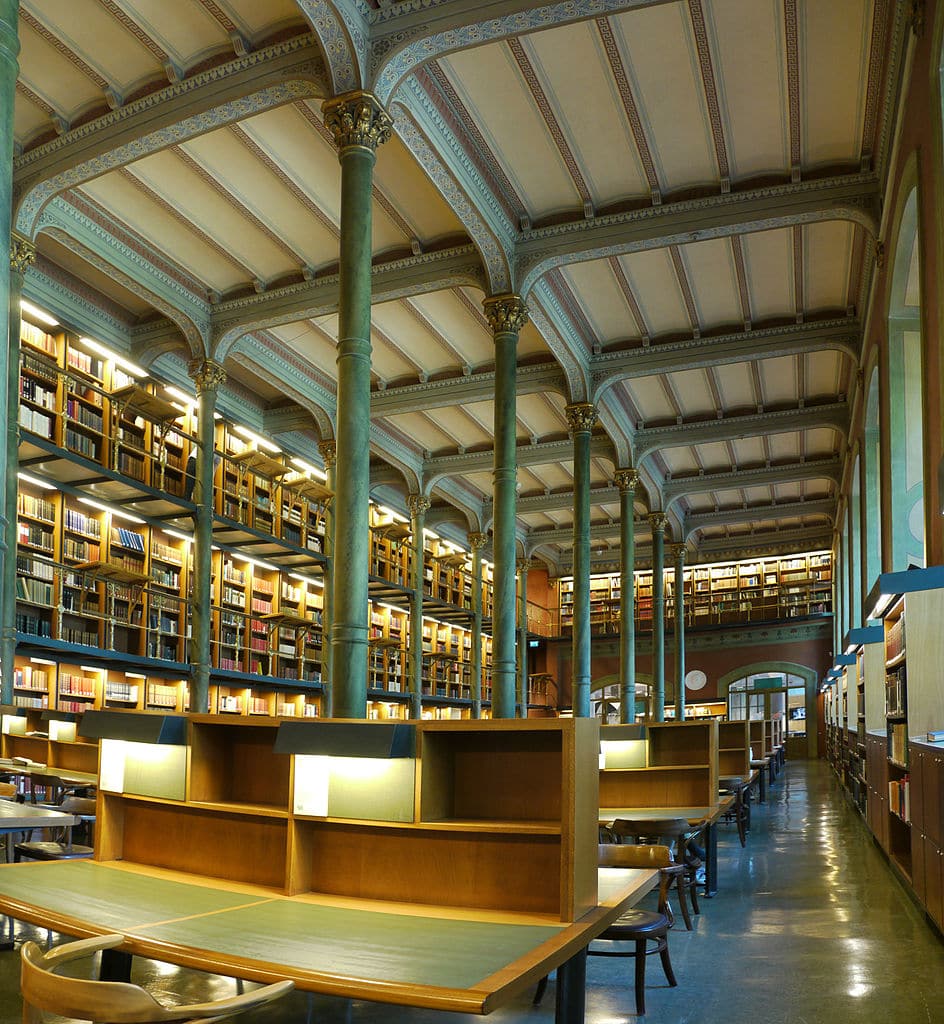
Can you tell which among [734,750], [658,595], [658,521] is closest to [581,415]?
[734,750]

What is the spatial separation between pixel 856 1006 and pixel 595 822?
6.61 ft

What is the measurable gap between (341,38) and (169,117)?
5.99ft

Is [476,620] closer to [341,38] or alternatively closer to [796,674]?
[796,674]

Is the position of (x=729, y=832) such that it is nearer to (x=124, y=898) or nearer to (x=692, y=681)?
(x=124, y=898)

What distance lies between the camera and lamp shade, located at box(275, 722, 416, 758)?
358 centimetres

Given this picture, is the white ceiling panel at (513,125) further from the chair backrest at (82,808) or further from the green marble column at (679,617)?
the green marble column at (679,617)

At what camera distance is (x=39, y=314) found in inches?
456

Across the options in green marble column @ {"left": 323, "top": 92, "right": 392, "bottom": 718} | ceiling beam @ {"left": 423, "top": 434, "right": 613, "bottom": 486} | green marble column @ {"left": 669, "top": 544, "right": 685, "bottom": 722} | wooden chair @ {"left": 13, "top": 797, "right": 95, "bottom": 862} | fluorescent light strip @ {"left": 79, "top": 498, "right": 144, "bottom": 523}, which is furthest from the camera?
green marble column @ {"left": 669, "top": 544, "right": 685, "bottom": 722}

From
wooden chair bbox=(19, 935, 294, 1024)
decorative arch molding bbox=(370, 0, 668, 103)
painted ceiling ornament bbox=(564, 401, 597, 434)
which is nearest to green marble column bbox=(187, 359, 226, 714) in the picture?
painted ceiling ornament bbox=(564, 401, 597, 434)

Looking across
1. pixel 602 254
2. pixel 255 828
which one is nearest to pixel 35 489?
pixel 602 254

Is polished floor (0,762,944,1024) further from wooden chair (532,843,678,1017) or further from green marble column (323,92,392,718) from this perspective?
green marble column (323,92,392,718)

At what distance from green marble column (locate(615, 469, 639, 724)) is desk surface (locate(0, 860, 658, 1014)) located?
1109 centimetres

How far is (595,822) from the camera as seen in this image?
11.4 ft

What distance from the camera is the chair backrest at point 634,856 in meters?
4.55
